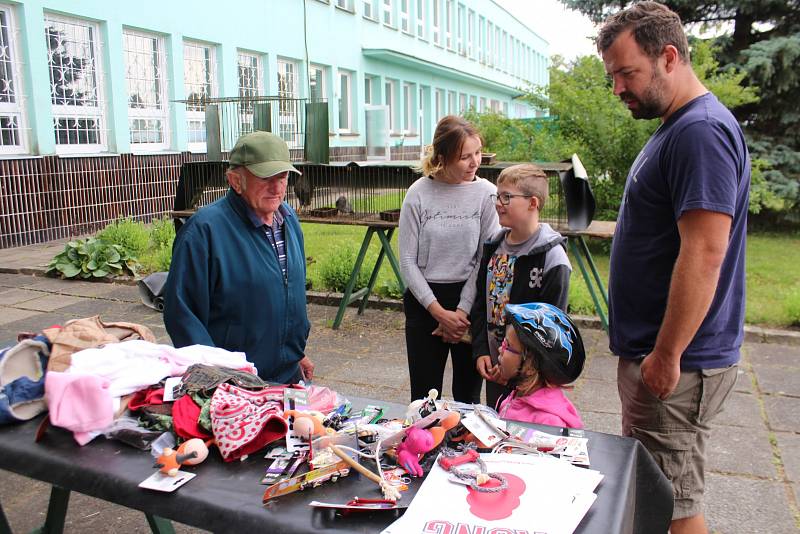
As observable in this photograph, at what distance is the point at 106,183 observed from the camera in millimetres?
11695

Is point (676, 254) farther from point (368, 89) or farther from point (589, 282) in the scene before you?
point (368, 89)

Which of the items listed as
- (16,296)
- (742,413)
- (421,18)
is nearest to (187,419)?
(742,413)

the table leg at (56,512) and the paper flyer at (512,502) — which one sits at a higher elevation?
the paper flyer at (512,502)

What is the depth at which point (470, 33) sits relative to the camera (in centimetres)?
3559

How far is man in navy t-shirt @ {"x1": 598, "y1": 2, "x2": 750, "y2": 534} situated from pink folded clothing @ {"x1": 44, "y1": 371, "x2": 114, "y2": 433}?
1656mm

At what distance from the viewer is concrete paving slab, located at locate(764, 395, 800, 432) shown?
411 cm

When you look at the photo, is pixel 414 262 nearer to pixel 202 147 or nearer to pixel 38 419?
pixel 38 419

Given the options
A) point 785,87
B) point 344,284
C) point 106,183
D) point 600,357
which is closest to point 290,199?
point 344,284

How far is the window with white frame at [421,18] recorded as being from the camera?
28359 millimetres

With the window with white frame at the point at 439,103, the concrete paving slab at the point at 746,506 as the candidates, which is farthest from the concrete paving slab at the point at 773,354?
the window with white frame at the point at 439,103

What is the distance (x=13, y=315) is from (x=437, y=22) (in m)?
27.0

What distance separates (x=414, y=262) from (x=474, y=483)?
6.15 ft

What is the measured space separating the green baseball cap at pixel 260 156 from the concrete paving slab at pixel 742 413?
308cm

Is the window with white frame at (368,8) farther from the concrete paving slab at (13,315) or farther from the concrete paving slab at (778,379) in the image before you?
the concrete paving slab at (778,379)
